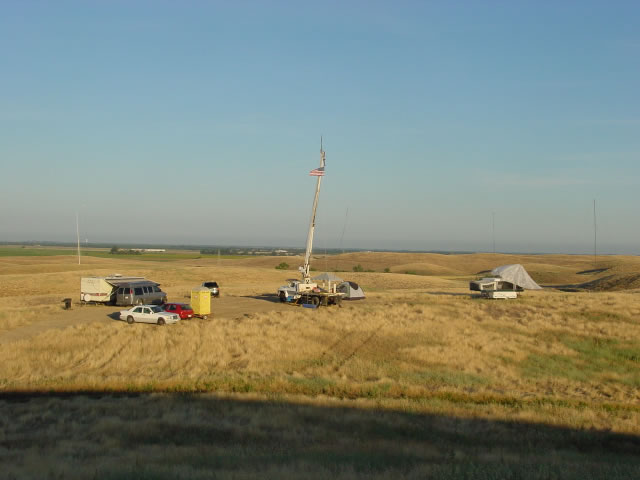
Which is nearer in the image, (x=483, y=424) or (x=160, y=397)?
(x=483, y=424)

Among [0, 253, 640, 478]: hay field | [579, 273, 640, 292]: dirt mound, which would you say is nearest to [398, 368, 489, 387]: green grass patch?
[0, 253, 640, 478]: hay field

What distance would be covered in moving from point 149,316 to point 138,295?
7873 millimetres

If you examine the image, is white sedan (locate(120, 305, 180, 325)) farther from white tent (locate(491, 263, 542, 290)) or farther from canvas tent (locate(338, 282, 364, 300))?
white tent (locate(491, 263, 542, 290))

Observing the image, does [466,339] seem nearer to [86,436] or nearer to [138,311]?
[138,311]

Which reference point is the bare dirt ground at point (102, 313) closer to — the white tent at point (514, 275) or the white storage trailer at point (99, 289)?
the white storage trailer at point (99, 289)

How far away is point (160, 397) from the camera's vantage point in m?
18.1

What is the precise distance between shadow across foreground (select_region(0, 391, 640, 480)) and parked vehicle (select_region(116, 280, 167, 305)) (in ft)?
67.9

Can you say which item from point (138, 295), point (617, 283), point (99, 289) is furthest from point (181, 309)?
point (617, 283)

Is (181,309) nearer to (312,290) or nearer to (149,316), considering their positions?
(149,316)

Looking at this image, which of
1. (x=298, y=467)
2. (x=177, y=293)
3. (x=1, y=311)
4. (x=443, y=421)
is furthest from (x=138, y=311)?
(x=298, y=467)

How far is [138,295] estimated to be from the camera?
129 feet

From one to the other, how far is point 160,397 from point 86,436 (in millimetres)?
4252

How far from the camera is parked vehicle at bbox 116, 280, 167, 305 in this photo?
39188mm

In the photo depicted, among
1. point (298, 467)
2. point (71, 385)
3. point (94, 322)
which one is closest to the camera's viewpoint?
point (298, 467)
